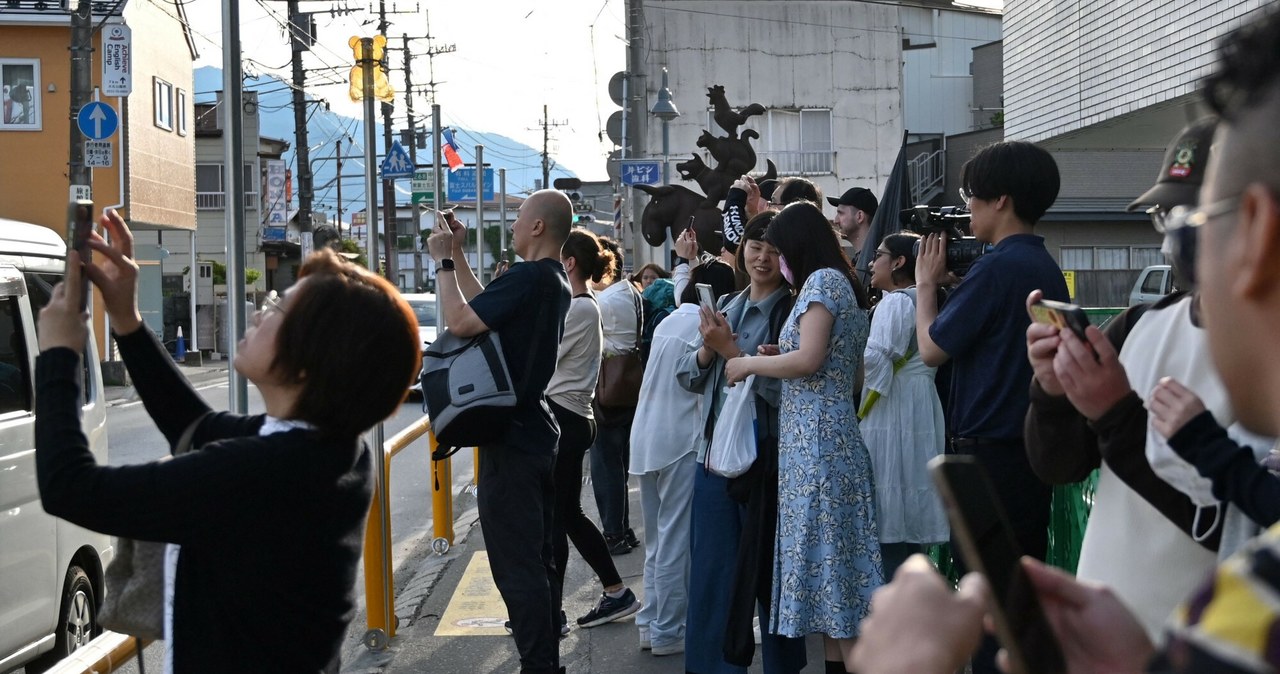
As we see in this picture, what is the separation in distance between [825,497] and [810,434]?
0.81 feet

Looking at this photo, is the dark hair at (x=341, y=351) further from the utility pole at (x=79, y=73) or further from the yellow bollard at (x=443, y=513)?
the utility pole at (x=79, y=73)

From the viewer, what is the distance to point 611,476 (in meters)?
8.38

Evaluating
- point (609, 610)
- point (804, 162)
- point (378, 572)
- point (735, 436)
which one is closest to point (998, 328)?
point (735, 436)

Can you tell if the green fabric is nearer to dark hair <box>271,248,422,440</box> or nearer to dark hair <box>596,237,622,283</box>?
dark hair <box>271,248,422,440</box>

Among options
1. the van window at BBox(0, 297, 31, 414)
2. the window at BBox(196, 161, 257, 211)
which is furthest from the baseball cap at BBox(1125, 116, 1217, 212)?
the window at BBox(196, 161, 257, 211)

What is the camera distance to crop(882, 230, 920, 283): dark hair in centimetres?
590

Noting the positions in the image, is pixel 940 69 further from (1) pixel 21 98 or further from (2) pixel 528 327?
(2) pixel 528 327

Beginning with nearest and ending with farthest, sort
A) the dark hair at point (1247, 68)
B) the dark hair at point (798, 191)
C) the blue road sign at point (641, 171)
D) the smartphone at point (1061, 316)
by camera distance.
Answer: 1. the dark hair at point (1247, 68)
2. the smartphone at point (1061, 316)
3. the dark hair at point (798, 191)
4. the blue road sign at point (641, 171)

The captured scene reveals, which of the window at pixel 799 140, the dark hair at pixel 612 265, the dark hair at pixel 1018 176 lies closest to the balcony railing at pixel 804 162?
the window at pixel 799 140

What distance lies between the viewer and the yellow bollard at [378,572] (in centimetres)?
579

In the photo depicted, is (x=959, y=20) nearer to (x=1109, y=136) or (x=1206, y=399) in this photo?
(x=1109, y=136)

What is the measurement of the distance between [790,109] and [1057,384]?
30107mm

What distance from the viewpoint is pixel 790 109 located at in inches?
1257

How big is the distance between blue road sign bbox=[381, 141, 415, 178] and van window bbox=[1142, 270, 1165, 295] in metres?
15.8
